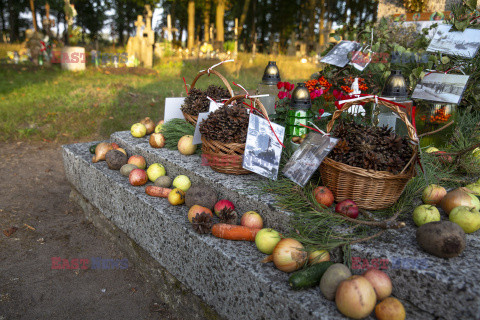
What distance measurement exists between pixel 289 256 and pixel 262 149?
0.84 meters

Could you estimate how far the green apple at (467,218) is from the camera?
5.76 ft

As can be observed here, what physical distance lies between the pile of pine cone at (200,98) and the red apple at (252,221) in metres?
1.43

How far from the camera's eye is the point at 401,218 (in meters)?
2.03

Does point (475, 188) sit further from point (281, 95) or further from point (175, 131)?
point (175, 131)

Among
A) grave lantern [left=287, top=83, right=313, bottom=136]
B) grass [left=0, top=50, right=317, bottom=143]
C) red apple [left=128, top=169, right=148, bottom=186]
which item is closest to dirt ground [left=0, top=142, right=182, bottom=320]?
red apple [left=128, top=169, right=148, bottom=186]

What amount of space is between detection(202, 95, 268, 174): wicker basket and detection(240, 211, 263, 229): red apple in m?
0.51

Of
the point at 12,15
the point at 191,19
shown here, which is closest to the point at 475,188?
the point at 191,19

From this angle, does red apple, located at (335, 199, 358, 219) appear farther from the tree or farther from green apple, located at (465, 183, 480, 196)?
the tree

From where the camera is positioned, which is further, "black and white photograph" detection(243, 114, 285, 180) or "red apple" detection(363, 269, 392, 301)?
"black and white photograph" detection(243, 114, 285, 180)

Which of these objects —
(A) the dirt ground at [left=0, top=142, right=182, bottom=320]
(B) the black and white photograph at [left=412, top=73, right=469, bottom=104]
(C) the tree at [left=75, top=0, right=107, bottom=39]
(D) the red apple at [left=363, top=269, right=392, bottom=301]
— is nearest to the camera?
(D) the red apple at [left=363, top=269, right=392, bottom=301]

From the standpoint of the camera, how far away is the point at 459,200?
1.93 m

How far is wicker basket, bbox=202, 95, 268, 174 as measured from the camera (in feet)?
8.12

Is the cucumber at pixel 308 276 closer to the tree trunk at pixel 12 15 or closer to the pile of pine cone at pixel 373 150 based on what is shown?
the pile of pine cone at pixel 373 150

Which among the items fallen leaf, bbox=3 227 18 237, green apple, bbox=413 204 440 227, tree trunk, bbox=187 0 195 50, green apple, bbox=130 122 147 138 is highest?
tree trunk, bbox=187 0 195 50
